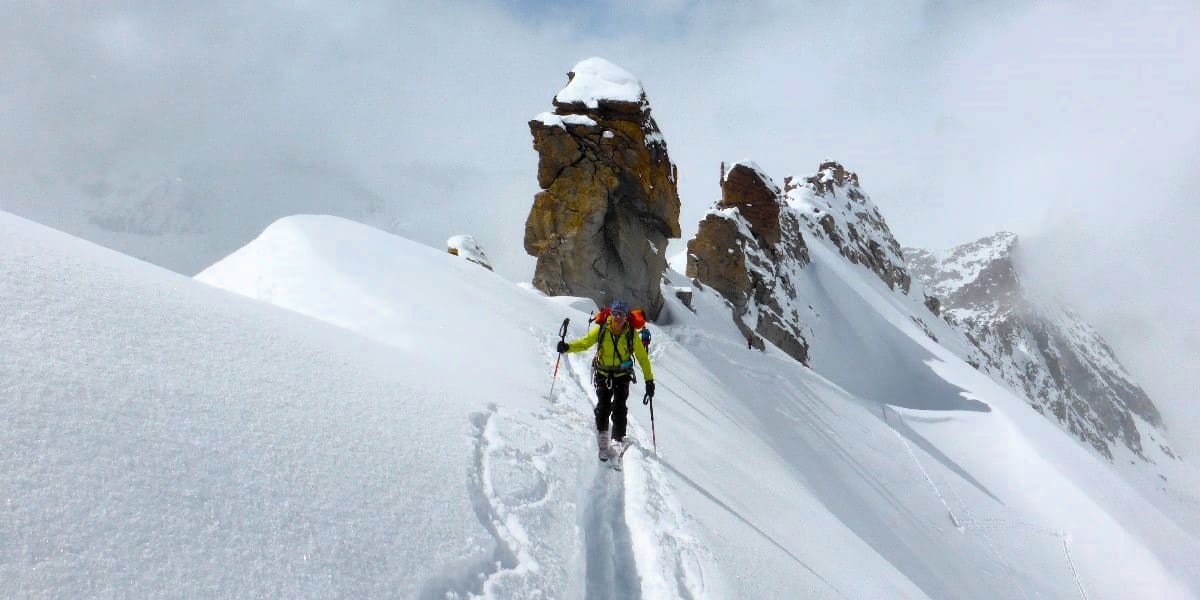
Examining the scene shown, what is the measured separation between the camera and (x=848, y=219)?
3159 inches

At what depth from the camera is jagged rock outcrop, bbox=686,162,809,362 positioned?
44.1 meters

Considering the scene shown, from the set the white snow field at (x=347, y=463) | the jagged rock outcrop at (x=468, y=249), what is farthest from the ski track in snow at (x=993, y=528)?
the jagged rock outcrop at (x=468, y=249)

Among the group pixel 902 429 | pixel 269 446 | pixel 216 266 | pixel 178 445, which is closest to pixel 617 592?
pixel 269 446

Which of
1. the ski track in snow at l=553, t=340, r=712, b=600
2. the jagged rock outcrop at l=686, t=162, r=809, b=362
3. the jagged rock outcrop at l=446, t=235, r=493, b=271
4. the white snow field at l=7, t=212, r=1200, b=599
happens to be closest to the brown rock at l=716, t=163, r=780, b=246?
the jagged rock outcrop at l=686, t=162, r=809, b=362

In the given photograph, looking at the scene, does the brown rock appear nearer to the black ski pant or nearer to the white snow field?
the white snow field

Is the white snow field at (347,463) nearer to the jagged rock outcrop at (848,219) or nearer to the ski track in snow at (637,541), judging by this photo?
the ski track in snow at (637,541)

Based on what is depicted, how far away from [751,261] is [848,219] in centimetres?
4090

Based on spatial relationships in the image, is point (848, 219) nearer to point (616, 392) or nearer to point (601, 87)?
point (601, 87)

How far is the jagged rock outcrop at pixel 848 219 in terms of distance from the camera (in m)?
71.7

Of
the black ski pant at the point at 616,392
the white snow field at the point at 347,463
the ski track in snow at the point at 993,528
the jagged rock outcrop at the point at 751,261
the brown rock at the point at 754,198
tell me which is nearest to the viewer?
the white snow field at the point at 347,463

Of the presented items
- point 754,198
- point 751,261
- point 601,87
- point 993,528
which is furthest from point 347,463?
point 754,198

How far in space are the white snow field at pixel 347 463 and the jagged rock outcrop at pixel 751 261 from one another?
3117 cm

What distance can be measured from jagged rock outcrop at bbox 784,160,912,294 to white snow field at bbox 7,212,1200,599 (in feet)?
208

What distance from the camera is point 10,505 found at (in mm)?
2459
